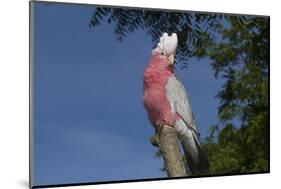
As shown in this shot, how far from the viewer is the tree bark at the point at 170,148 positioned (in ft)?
22.0

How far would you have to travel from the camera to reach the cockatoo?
6.69 m

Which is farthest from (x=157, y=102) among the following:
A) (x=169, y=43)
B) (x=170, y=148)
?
(x=169, y=43)

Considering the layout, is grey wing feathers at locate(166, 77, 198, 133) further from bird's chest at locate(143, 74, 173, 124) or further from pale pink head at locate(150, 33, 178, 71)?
Answer: pale pink head at locate(150, 33, 178, 71)

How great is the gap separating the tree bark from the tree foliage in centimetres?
36

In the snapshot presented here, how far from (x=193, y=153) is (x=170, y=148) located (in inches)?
11.3

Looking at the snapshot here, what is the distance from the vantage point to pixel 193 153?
22.6 ft

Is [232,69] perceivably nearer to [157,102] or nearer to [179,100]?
[179,100]

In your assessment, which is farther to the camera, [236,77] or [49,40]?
[236,77]

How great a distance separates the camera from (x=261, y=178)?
727 centimetres

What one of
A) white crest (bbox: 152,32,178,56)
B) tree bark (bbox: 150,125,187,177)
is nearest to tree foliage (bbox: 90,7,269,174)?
white crest (bbox: 152,32,178,56)

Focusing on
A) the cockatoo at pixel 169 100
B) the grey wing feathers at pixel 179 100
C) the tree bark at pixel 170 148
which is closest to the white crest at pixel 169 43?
the cockatoo at pixel 169 100

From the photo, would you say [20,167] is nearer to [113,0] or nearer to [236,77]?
[113,0]
